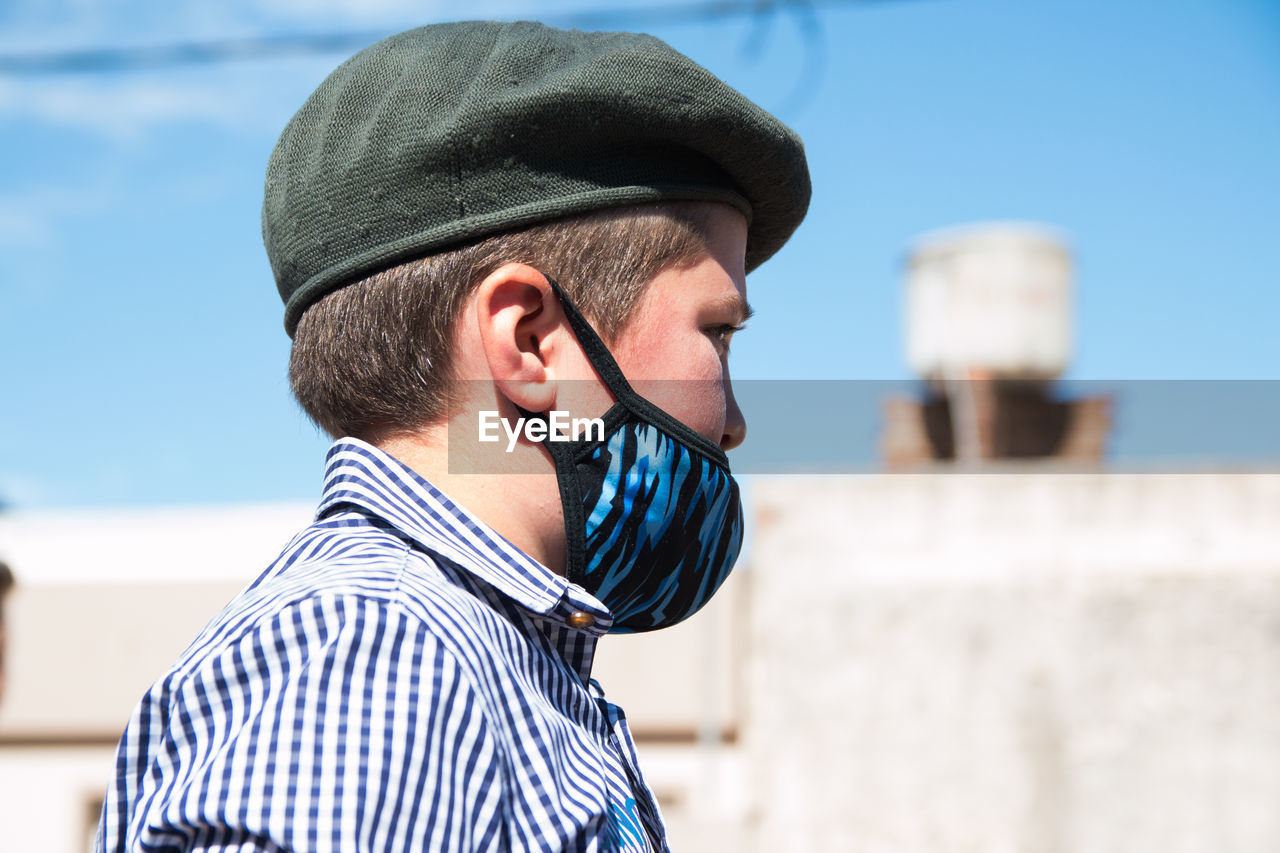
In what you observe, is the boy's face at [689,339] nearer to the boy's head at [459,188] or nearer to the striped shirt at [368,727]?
the boy's head at [459,188]

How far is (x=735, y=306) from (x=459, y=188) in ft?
1.19

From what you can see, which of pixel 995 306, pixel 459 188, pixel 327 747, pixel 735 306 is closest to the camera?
pixel 327 747

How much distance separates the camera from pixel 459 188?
4.26 ft

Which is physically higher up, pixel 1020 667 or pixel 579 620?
pixel 579 620

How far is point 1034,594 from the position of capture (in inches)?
290

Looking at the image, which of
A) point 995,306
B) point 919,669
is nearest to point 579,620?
point 919,669

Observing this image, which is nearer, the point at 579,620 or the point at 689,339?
the point at 579,620

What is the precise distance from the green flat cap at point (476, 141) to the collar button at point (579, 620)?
428mm

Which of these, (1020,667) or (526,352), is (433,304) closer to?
(526,352)

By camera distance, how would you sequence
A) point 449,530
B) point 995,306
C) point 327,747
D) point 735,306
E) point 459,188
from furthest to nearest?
point 995,306
point 735,306
point 459,188
point 449,530
point 327,747

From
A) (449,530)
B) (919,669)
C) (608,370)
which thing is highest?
(608,370)

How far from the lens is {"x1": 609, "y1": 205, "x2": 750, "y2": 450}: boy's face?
4.53ft

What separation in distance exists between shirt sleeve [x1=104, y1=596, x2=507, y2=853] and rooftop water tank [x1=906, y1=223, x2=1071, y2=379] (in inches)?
395

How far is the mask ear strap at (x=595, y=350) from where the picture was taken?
1342mm
